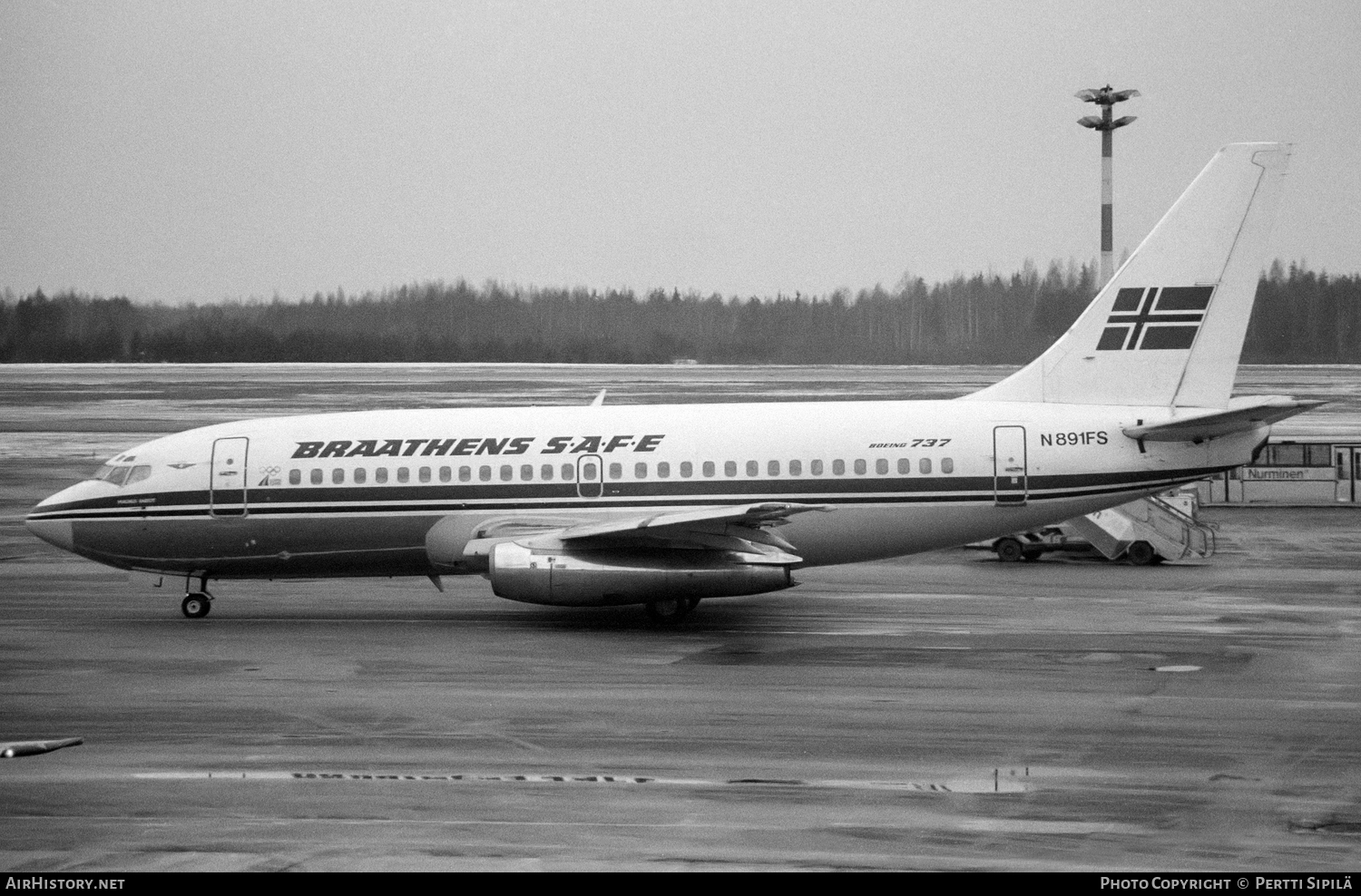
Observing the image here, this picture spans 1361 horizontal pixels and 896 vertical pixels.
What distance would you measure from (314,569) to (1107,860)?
633 inches

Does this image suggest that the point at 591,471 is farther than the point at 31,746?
Yes

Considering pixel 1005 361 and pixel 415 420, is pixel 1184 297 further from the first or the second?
pixel 1005 361

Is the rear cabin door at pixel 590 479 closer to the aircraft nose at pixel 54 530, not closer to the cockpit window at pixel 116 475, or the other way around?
the cockpit window at pixel 116 475

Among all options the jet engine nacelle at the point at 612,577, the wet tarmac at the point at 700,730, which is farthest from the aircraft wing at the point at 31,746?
the jet engine nacelle at the point at 612,577

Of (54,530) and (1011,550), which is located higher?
(54,530)

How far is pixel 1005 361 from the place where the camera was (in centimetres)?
5697

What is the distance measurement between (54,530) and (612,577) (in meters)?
10.2

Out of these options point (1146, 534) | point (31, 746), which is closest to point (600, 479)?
point (31, 746)

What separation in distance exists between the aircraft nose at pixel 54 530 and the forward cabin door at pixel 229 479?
2.58m

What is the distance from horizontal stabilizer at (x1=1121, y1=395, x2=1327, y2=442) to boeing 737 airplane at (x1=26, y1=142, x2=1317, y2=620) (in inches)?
2.3

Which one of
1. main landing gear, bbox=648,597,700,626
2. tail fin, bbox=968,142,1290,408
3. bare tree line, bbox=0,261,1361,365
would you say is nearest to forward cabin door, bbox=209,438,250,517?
main landing gear, bbox=648,597,700,626

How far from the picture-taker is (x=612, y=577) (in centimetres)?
2133

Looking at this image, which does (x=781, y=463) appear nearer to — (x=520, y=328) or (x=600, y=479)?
(x=600, y=479)

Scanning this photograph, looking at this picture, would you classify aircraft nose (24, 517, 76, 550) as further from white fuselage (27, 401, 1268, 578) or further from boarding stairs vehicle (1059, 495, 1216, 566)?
boarding stairs vehicle (1059, 495, 1216, 566)
